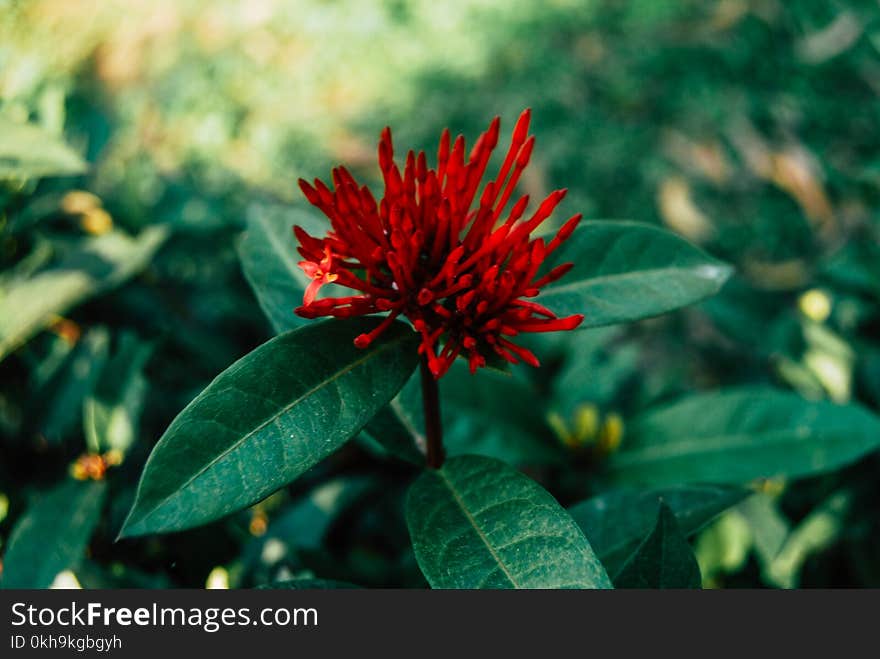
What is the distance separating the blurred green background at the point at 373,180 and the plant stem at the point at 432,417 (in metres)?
0.27

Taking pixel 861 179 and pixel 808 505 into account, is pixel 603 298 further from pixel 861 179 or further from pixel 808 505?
pixel 861 179

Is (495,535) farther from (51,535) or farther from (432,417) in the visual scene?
(51,535)

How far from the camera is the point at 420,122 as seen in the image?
363 centimetres

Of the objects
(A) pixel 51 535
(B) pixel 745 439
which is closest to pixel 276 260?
(A) pixel 51 535

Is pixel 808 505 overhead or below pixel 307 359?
below

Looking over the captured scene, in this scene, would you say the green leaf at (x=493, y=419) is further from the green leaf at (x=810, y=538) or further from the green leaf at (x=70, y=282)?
the green leaf at (x=70, y=282)

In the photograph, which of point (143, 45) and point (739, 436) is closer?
point (739, 436)

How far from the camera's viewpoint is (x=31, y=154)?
3.80 ft

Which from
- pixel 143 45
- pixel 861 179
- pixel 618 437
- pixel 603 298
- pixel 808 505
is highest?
pixel 143 45

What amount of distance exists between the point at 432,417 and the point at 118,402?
632mm

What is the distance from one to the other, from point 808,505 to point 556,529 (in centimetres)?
97

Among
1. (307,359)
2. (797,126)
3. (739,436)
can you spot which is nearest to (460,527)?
(307,359)

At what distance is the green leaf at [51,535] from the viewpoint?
1.02 m

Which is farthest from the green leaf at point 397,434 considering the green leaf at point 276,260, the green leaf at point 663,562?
the green leaf at point 663,562
